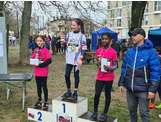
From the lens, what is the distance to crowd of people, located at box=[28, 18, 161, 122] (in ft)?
19.5

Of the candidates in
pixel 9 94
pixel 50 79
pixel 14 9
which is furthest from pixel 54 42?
pixel 9 94

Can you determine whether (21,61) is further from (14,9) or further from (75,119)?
(75,119)

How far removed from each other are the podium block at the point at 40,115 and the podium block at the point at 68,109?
0.53 feet

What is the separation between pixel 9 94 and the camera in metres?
10.3

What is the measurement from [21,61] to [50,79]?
641 centimetres

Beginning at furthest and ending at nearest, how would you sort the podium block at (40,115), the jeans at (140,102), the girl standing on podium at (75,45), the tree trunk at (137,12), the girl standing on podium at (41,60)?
the tree trunk at (137,12)
the girl standing on podium at (41,60)
the girl standing on podium at (75,45)
the podium block at (40,115)
the jeans at (140,102)

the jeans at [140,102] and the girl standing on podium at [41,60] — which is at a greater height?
the girl standing on podium at [41,60]

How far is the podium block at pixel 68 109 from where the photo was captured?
22.6 feet

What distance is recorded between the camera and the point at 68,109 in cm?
696

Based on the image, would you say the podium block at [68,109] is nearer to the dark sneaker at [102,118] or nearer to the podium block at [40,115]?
the podium block at [40,115]

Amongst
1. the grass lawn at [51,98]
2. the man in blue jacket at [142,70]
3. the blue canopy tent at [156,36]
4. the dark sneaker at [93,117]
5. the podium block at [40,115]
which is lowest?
the grass lawn at [51,98]

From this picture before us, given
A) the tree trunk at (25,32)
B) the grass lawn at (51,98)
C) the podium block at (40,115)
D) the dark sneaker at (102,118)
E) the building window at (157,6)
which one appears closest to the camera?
the dark sneaker at (102,118)

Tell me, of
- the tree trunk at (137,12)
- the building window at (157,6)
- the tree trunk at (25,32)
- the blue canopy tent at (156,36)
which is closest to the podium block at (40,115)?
the blue canopy tent at (156,36)

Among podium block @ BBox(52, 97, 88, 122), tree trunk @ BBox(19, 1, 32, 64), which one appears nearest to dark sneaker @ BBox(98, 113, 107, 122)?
podium block @ BBox(52, 97, 88, 122)
